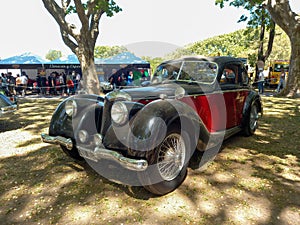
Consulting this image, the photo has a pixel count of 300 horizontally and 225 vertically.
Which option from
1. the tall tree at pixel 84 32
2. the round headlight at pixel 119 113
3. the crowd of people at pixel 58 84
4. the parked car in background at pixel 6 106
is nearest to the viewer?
the round headlight at pixel 119 113

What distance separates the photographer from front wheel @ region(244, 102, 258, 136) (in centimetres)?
493

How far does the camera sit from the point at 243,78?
4.79 metres

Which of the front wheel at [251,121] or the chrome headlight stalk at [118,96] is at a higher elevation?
the chrome headlight stalk at [118,96]

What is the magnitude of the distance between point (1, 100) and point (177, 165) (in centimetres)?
531

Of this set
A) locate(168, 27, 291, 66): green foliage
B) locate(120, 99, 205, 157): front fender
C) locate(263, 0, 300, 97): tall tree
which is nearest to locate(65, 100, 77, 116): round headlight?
locate(120, 99, 205, 157): front fender

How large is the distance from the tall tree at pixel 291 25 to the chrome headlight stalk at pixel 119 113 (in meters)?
11.8

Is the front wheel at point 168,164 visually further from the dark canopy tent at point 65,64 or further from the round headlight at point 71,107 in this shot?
the dark canopy tent at point 65,64

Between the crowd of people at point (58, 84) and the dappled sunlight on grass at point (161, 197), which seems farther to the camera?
the crowd of people at point (58, 84)

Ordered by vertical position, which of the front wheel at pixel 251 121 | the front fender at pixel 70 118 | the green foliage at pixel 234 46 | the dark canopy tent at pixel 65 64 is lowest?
the front wheel at pixel 251 121

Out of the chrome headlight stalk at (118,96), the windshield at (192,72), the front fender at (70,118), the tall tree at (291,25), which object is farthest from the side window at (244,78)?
the tall tree at (291,25)

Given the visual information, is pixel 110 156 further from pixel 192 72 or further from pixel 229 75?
pixel 229 75

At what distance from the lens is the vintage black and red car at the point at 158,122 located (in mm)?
2531

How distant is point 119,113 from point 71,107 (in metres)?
1.08

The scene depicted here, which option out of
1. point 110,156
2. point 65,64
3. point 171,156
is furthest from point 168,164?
point 65,64
